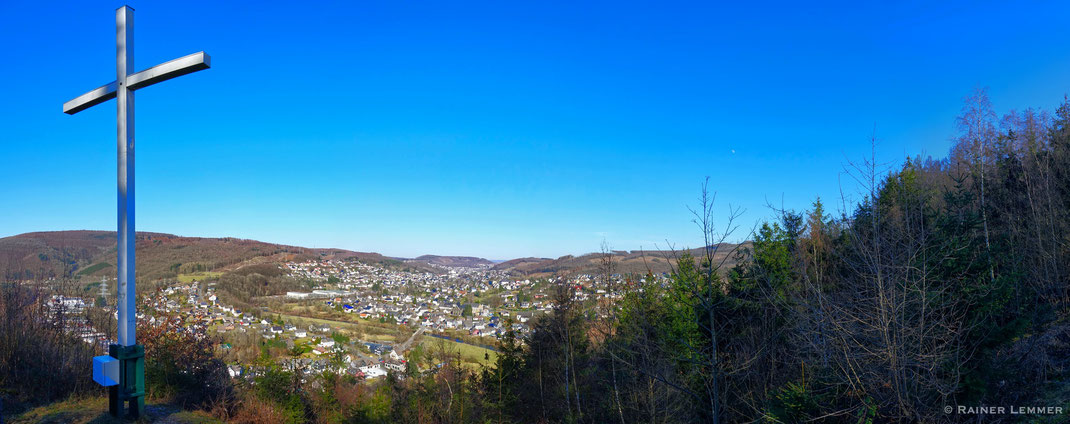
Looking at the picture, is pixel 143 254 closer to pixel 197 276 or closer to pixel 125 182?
pixel 197 276

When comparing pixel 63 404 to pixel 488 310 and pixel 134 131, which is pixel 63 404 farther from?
pixel 488 310

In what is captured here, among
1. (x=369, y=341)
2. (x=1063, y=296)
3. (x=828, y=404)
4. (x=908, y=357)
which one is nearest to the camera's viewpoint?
(x=908, y=357)

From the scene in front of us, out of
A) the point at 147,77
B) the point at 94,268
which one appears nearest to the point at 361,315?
the point at 94,268

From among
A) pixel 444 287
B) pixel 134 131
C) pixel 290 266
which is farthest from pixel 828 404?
pixel 444 287

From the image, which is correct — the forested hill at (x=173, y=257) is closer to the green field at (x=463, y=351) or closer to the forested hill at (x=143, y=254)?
the forested hill at (x=143, y=254)

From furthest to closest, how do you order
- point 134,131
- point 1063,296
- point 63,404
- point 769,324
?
point 769,324, point 1063,296, point 63,404, point 134,131

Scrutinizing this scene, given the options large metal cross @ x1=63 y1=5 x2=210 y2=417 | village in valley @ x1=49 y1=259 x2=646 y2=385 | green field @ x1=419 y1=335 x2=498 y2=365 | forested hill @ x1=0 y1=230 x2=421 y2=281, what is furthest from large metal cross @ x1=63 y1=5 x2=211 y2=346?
green field @ x1=419 y1=335 x2=498 y2=365

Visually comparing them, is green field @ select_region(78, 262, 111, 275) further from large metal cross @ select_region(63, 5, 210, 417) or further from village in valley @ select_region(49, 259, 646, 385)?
large metal cross @ select_region(63, 5, 210, 417)
